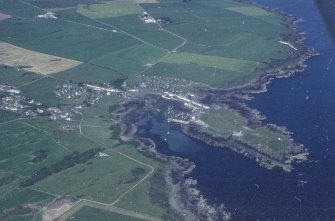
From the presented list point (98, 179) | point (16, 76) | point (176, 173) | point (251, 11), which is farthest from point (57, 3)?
point (176, 173)

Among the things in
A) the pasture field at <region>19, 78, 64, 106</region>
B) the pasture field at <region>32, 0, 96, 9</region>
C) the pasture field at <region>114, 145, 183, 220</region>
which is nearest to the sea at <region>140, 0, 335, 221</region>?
the pasture field at <region>114, 145, 183, 220</region>

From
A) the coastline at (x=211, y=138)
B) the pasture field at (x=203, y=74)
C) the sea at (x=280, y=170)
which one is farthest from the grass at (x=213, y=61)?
the sea at (x=280, y=170)

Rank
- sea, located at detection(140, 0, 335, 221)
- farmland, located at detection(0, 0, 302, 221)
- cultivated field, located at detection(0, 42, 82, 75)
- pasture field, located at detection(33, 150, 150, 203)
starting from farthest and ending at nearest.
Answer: cultivated field, located at detection(0, 42, 82, 75) < farmland, located at detection(0, 0, 302, 221) < pasture field, located at detection(33, 150, 150, 203) < sea, located at detection(140, 0, 335, 221)

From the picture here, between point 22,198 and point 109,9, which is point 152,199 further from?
point 109,9

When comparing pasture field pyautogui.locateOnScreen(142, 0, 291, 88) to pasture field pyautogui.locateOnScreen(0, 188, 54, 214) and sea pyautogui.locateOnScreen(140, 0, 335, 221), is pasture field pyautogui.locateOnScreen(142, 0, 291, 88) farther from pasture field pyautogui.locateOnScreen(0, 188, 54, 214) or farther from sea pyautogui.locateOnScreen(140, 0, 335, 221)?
pasture field pyautogui.locateOnScreen(0, 188, 54, 214)

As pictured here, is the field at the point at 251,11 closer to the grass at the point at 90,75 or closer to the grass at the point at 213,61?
the grass at the point at 213,61
